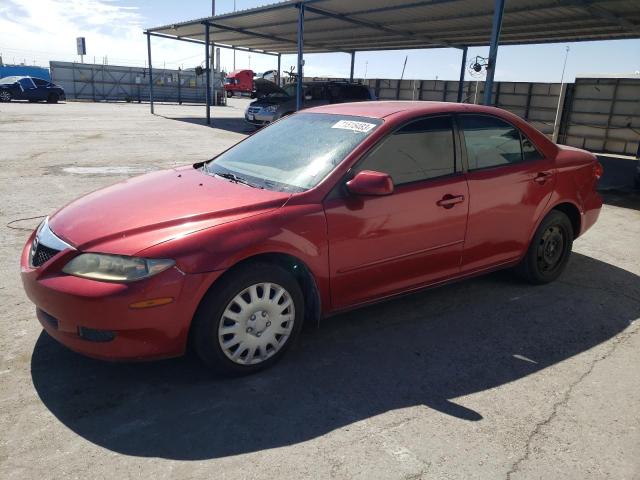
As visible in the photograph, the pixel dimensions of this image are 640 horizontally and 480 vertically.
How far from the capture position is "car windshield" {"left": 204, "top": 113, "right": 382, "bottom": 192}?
10.6 feet

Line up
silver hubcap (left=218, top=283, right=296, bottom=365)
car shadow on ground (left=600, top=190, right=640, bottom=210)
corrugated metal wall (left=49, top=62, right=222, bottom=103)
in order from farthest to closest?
corrugated metal wall (left=49, top=62, right=222, bottom=103)
car shadow on ground (left=600, top=190, right=640, bottom=210)
silver hubcap (left=218, top=283, right=296, bottom=365)

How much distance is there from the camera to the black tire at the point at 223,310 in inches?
105

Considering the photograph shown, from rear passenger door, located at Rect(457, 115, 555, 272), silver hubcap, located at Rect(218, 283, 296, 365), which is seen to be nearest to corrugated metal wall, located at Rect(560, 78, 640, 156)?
rear passenger door, located at Rect(457, 115, 555, 272)

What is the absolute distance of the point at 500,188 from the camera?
12.7 ft

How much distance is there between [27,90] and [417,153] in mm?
31195

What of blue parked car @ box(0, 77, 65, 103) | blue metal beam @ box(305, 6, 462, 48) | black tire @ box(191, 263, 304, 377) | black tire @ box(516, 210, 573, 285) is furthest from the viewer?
blue parked car @ box(0, 77, 65, 103)

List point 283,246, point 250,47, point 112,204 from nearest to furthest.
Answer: point 283,246 < point 112,204 < point 250,47

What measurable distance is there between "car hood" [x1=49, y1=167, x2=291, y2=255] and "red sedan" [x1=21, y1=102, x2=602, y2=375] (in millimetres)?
12

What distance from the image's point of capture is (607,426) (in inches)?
103

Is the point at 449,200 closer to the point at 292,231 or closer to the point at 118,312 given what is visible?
the point at 292,231

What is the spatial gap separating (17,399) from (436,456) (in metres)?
2.17

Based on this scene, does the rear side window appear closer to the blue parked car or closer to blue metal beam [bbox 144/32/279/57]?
blue metal beam [bbox 144/32/279/57]

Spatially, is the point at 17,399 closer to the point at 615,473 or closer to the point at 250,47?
the point at 615,473

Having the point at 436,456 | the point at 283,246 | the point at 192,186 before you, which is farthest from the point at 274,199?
the point at 436,456
